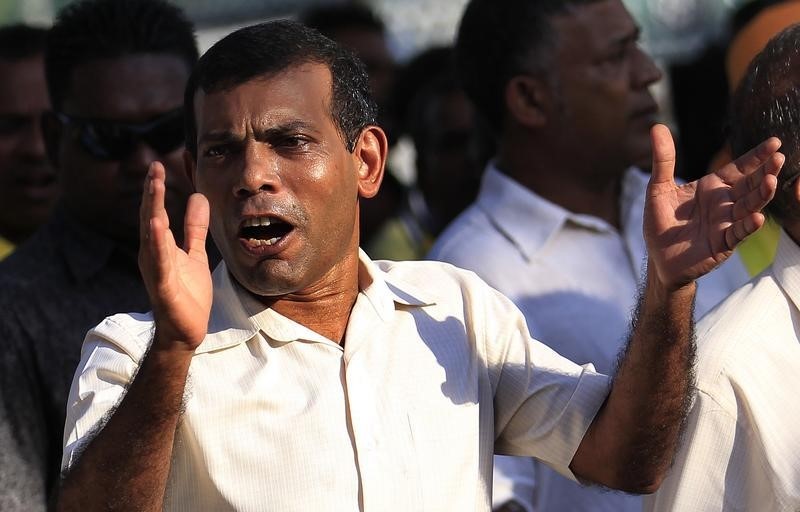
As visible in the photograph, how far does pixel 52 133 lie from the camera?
4555 millimetres

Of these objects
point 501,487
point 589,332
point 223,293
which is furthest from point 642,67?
point 223,293

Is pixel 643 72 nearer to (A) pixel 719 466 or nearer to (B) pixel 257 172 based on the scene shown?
(A) pixel 719 466

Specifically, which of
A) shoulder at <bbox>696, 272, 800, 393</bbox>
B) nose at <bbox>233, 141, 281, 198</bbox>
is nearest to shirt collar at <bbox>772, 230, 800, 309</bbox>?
shoulder at <bbox>696, 272, 800, 393</bbox>

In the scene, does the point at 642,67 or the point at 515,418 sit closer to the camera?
the point at 515,418

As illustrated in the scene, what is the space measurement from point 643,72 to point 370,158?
81.2 inches

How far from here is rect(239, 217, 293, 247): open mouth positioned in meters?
3.17

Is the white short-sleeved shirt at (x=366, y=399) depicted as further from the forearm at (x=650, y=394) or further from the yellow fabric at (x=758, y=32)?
the yellow fabric at (x=758, y=32)

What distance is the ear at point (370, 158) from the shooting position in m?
3.50

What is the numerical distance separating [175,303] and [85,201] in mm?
1698

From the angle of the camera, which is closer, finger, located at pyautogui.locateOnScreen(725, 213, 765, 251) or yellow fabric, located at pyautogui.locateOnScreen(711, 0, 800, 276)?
finger, located at pyautogui.locateOnScreen(725, 213, 765, 251)

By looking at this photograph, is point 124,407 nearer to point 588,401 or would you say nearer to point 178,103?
point 588,401

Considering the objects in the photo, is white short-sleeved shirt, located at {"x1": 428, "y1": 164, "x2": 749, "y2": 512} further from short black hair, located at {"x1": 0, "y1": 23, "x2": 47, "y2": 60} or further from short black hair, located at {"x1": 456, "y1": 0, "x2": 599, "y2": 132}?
short black hair, located at {"x1": 0, "y1": 23, "x2": 47, "y2": 60}

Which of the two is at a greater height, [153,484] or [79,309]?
[153,484]

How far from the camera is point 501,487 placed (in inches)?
174
